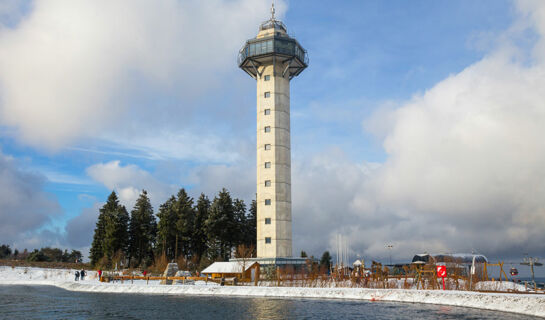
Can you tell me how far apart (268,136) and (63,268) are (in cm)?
5792

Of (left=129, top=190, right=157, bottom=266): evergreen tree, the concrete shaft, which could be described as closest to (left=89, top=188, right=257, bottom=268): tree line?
(left=129, top=190, right=157, bottom=266): evergreen tree

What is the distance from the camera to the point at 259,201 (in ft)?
231

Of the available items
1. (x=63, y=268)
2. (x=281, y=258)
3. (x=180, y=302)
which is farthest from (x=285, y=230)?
(x=63, y=268)

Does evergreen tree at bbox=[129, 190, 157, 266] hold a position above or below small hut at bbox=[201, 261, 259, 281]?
above

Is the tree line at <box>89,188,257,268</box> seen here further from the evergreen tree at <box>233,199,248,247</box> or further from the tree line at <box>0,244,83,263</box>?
the tree line at <box>0,244,83,263</box>

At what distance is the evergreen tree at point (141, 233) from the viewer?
9694 cm

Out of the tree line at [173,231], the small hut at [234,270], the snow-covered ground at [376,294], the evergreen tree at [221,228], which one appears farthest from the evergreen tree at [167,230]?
the small hut at [234,270]

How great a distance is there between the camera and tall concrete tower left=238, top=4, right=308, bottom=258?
226 feet

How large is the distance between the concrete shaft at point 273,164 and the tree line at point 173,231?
19.3 meters

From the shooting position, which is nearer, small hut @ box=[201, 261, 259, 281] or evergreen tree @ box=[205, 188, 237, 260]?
small hut @ box=[201, 261, 259, 281]

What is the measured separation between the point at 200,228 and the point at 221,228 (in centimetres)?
855

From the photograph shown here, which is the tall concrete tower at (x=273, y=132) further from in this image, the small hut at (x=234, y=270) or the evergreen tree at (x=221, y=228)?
the evergreen tree at (x=221, y=228)

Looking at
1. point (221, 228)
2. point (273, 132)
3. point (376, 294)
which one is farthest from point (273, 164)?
point (376, 294)

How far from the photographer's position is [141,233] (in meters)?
96.9
